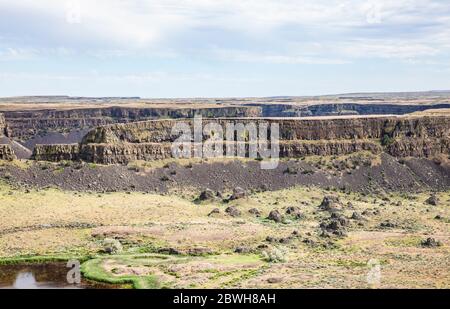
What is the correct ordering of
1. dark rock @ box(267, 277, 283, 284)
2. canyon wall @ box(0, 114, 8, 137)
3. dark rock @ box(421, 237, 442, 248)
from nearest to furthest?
dark rock @ box(267, 277, 283, 284)
dark rock @ box(421, 237, 442, 248)
canyon wall @ box(0, 114, 8, 137)

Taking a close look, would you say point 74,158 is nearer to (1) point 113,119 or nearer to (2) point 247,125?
(2) point 247,125

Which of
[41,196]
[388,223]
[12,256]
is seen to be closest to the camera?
[12,256]

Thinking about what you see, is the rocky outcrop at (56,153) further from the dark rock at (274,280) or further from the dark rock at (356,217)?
the dark rock at (274,280)

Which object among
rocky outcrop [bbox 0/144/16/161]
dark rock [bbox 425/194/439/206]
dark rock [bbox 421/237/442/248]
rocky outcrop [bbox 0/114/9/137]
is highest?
rocky outcrop [bbox 0/114/9/137]

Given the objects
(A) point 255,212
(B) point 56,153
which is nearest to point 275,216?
(A) point 255,212

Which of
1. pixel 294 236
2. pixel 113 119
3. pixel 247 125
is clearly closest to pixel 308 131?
pixel 247 125

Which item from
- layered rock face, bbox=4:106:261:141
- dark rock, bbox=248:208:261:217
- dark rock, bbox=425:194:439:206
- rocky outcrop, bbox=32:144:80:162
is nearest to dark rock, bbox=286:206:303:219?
dark rock, bbox=248:208:261:217

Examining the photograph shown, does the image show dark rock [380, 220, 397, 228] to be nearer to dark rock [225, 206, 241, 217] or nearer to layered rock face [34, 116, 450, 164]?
dark rock [225, 206, 241, 217]

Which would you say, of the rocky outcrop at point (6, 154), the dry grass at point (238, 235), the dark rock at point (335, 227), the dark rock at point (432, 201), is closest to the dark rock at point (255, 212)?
the dry grass at point (238, 235)

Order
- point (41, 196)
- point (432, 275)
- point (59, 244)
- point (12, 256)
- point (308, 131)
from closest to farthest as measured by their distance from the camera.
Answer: point (432, 275) → point (12, 256) → point (59, 244) → point (41, 196) → point (308, 131)
